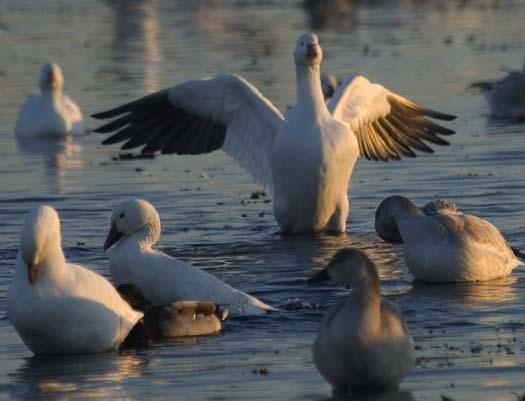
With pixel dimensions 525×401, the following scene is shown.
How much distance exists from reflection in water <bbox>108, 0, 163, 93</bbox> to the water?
0.12 metres

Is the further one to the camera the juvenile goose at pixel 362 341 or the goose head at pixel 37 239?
the goose head at pixel 37 239

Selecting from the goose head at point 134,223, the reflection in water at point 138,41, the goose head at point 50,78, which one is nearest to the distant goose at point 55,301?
the goose head at point 134,223

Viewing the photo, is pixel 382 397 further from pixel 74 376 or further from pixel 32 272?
pixel 32 272

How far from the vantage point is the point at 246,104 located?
14.3 meters

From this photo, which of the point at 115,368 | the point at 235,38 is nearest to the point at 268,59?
the point at 235,38

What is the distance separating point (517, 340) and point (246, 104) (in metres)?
5.79

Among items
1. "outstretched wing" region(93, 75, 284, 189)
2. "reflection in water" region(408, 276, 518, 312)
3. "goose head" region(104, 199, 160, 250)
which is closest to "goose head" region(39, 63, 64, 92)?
"outstretched wing" region(93, 75, 284, 189)

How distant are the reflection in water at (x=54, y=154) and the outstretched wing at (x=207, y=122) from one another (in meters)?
1.41

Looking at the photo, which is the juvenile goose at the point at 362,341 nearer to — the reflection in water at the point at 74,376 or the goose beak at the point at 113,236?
the reflection in water at the point at 74,376

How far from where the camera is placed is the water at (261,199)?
8.48 metres

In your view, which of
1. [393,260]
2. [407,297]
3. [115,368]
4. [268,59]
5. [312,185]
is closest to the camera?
[115,368]

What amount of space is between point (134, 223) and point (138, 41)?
22.2m

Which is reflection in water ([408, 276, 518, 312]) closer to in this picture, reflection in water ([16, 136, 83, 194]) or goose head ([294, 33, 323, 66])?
goose head ([294, 33, 323, 66])

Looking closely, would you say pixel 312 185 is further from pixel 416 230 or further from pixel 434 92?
pixel 434 92
